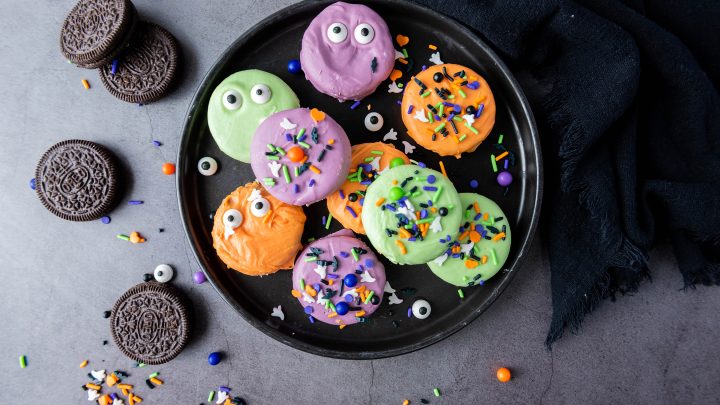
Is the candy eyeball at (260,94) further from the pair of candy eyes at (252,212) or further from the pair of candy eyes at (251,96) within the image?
the pair of candy eyes at (252,212)

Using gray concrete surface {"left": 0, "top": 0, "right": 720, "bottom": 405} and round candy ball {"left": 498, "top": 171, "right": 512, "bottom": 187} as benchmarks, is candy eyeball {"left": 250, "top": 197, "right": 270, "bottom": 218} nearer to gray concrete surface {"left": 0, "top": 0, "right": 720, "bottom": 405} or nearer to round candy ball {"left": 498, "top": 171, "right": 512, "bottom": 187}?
gray concrete surface {"left": 0, "top": 0, "right": 720, "bottom": 405}

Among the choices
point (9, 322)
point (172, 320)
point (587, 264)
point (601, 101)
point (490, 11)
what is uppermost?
point (490, 11)

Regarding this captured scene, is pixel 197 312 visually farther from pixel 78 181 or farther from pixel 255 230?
pixel 78 181

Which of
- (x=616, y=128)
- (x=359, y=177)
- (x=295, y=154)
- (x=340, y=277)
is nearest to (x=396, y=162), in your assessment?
(x=359, y=177)

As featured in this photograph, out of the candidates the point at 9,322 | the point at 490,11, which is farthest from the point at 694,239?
the point at 9,322

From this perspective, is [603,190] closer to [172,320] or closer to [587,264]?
[587,264]
